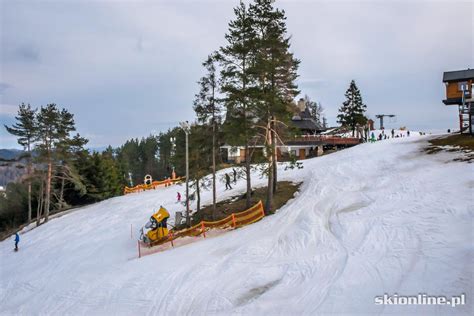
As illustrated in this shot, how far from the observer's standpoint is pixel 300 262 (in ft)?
45.0

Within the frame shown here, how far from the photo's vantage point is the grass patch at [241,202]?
2495 cm

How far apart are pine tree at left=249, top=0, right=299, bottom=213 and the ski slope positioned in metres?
5.28

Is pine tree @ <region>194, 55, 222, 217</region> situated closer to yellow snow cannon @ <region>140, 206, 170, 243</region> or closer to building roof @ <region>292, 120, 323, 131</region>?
yellow snow cannon @ <region>140, 206, 170, 243</region>

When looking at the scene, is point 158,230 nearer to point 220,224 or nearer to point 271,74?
point 220,224

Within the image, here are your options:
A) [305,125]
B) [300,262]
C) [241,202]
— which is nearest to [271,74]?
[241,202]

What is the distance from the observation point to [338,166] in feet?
104

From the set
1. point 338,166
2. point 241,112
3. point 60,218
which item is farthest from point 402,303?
point 60,218

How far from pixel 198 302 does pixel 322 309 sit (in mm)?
4310

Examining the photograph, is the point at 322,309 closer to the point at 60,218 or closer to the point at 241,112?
the point at 241,112

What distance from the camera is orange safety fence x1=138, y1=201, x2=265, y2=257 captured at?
21094 millimetres

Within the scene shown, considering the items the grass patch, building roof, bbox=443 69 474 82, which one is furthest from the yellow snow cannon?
building roof, bbox=443 69 474 82

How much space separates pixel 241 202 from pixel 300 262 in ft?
44.9

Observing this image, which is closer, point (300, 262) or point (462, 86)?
point (300, 262)

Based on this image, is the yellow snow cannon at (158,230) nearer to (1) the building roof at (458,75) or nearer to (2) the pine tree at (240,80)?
(2) the pine tree at (240,80)
